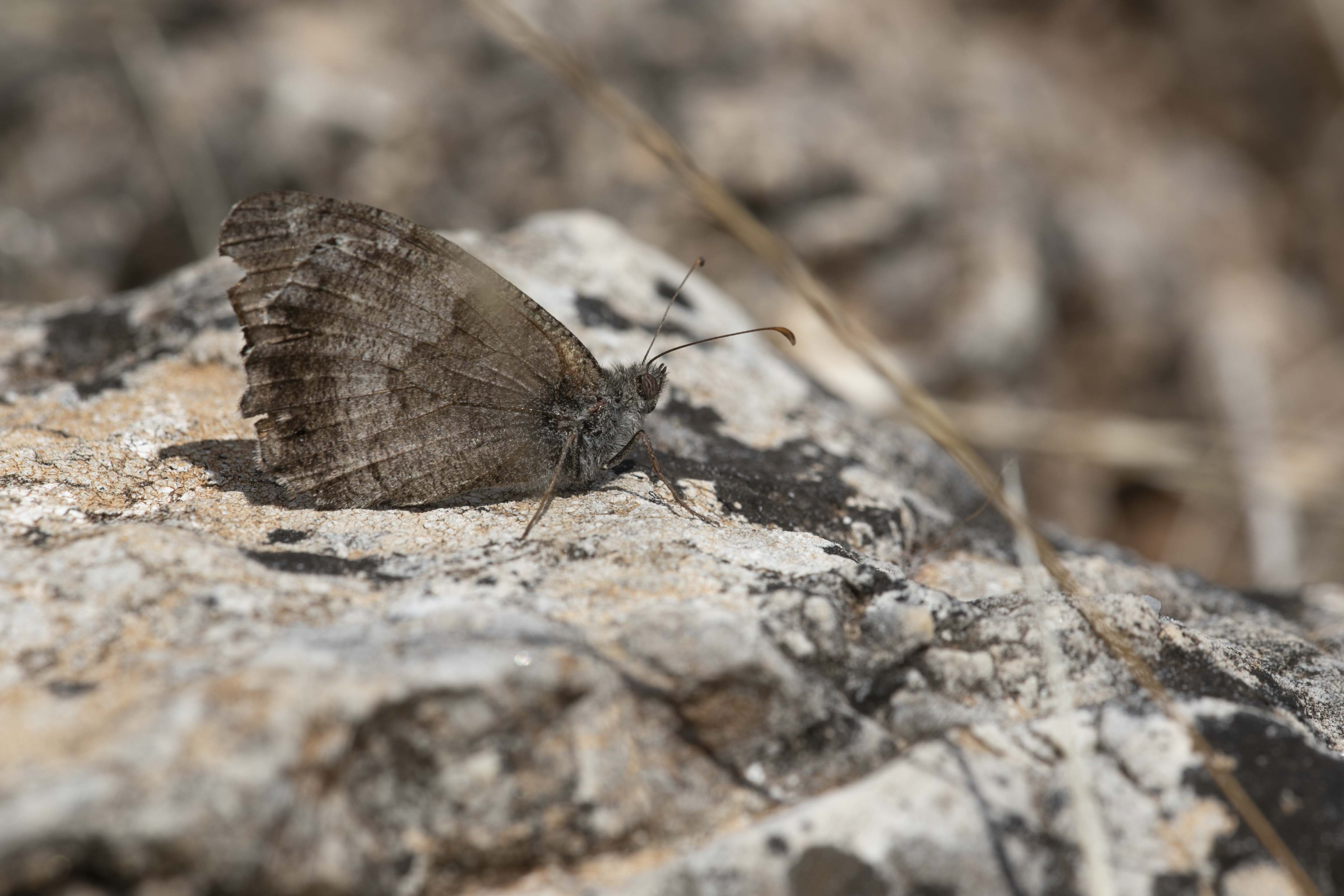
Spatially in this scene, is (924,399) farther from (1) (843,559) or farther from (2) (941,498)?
(2) (941,498)

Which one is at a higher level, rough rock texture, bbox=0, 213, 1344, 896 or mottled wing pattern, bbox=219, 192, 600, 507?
mottled wing pattern, bbox=219, 192, 600, 507

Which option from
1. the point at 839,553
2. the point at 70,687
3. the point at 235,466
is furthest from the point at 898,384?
the point at 235,466

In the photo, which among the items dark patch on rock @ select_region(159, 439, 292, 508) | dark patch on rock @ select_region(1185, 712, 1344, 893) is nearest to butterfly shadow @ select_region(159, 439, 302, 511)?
dark patch on rock @ select_region(159, 439, 292, 508)

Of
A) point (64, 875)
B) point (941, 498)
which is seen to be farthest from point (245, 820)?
point (941, 498)

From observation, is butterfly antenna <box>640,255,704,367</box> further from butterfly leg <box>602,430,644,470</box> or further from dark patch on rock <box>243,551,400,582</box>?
dark patch on rock <box>243,551,400,582</box>

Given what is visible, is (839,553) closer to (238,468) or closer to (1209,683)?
(1209,683)

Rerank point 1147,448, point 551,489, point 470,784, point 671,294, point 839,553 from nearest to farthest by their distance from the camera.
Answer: point 470,784 < point 839,553 < point 551,489 < point 671,294 < point 1147,448

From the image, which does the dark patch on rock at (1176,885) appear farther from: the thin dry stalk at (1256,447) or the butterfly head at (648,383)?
the thin dry stalk at (1256,447)
